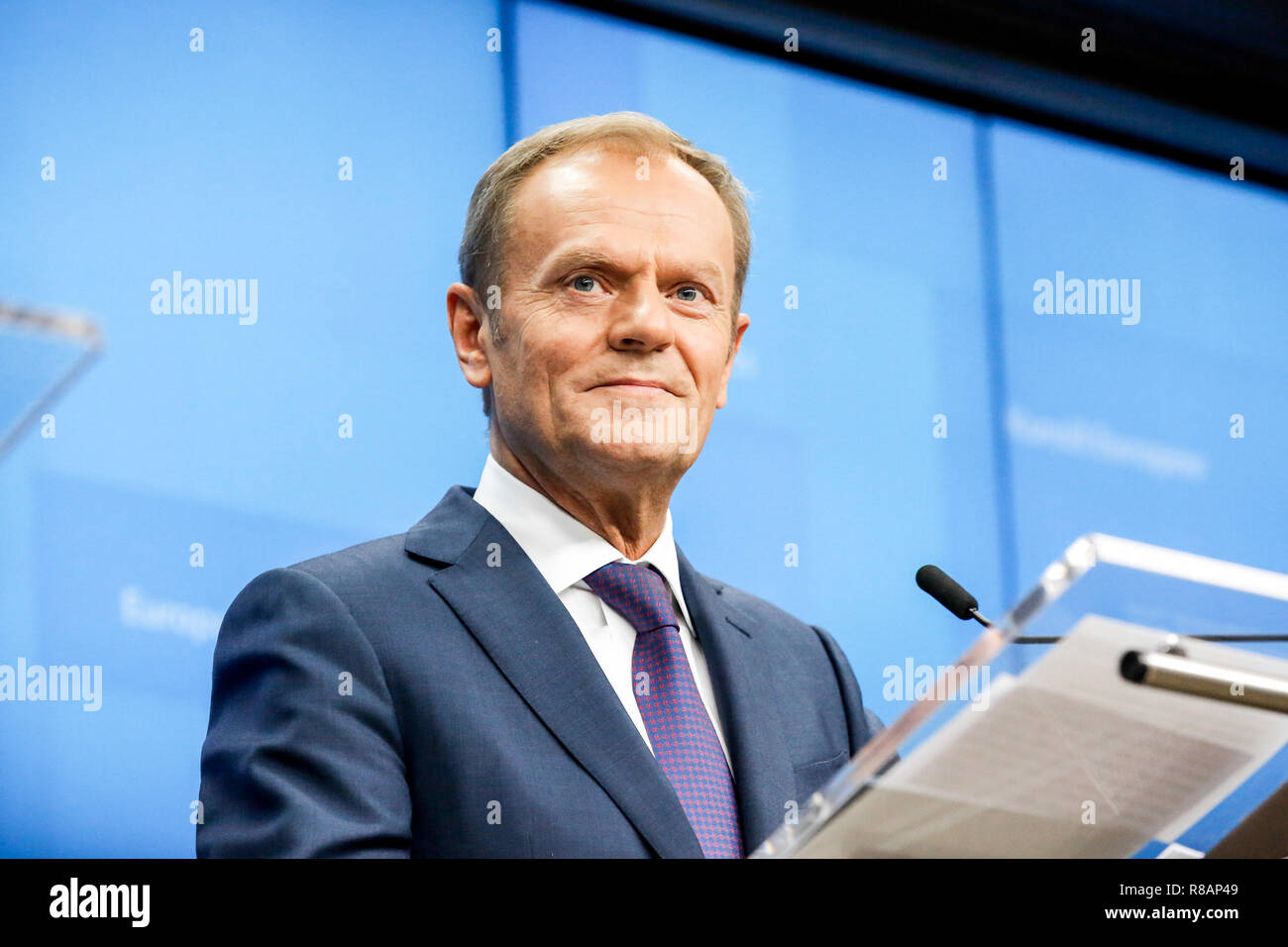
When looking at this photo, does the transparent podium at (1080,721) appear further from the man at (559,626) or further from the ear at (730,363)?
the ear at (730,363)

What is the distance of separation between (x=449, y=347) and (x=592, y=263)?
130cm

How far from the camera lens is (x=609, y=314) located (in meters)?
1.80

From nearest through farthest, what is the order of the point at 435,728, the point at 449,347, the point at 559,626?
the point at 435,728 → the point at 559,626 → the point at 449,347

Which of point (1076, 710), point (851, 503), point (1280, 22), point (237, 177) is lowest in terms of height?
point (1076, 710)

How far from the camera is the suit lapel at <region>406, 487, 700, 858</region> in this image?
1398 mm

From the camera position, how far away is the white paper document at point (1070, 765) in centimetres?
98

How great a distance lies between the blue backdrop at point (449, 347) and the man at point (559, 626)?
0.98 m

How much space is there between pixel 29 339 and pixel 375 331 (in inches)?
85.9

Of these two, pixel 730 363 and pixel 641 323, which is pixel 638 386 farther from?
pixel 730 363

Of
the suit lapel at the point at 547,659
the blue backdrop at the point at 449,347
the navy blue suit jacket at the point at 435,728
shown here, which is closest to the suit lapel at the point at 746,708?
the navy blue suit jacket at the point at 435,728

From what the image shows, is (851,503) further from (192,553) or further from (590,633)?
(590,633)

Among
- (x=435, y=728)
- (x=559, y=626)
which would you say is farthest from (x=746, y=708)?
(x=435, y=728)
